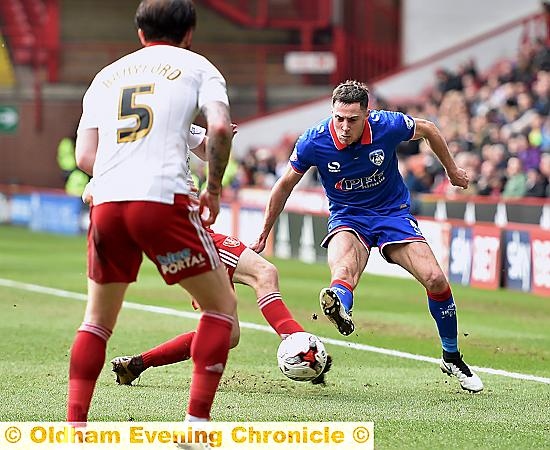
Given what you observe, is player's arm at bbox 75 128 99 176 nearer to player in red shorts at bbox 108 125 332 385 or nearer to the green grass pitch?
player in red shorts at bbox 108 125 332 385

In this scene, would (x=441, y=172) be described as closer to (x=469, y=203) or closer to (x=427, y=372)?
(x=469, y=203)

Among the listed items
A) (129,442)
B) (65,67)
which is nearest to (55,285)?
(129,442)

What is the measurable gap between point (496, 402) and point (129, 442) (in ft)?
8.60

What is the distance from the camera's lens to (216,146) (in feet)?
18.5

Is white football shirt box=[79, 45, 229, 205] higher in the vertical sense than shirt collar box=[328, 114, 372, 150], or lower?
higher

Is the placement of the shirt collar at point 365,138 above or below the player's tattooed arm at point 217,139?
below

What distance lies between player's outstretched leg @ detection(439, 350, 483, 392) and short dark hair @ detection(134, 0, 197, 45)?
349cm

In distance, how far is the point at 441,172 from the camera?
2238cm

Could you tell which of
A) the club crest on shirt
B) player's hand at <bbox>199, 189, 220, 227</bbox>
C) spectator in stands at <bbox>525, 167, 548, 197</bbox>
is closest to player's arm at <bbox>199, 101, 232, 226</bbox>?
player's hand at <bbox>199, 189, 220, 227</bbox>

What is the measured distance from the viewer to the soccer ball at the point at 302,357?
24.5ft

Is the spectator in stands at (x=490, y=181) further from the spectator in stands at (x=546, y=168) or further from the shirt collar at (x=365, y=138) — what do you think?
the shirt collar at (x=365, y=138)

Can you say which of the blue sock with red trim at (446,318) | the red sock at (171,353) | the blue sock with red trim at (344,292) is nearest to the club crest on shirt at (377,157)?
the blue sock with red trim at (344,292)

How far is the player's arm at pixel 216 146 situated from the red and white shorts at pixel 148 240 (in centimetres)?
11

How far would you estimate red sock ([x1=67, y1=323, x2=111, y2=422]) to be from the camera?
231 inches
